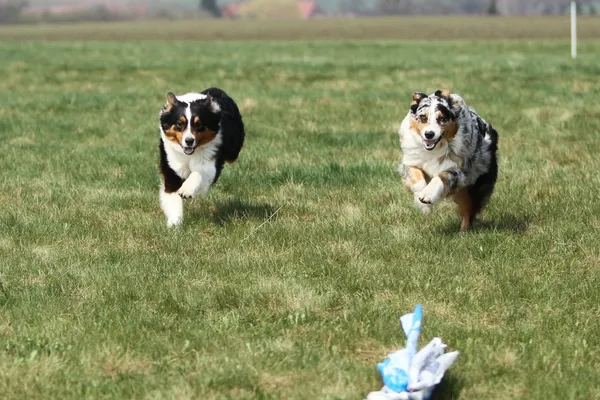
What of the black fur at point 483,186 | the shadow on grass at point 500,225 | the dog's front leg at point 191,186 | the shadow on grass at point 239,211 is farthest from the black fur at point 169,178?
the black fur at point 483,186

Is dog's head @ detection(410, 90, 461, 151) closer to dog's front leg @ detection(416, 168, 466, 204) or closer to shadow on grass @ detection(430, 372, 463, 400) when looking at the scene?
dog's front leg @ detection(416, 168, 466, 204)

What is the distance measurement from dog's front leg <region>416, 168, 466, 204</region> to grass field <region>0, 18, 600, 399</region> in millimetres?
408

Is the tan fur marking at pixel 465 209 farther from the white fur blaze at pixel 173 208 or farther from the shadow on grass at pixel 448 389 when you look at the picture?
the shadow on grass at pixel 448 389

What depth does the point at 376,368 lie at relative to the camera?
4723 mm

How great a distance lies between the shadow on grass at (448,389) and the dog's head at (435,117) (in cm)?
279

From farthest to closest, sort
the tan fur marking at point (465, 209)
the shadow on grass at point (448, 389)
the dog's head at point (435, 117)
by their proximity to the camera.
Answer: the tan fur marking at point (465, 209)
the dog's head at point (435, 117)
the shadow on grass at point (448, 389)

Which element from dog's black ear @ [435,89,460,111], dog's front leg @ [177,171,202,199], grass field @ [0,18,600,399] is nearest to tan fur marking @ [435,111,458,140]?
dog's black ear @ [435,89,460,111]

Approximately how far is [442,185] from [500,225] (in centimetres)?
111

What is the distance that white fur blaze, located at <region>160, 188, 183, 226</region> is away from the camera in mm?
8086

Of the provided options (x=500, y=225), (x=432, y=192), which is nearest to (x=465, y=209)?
(x=500, y=225)

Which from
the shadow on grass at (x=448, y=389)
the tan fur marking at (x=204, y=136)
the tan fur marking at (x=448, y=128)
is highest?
the tan fur marking at (x=448, y=128)

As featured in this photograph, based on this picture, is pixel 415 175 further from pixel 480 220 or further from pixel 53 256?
pixel 53 256

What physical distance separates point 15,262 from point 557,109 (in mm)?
10592

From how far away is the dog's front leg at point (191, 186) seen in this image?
311 inches
